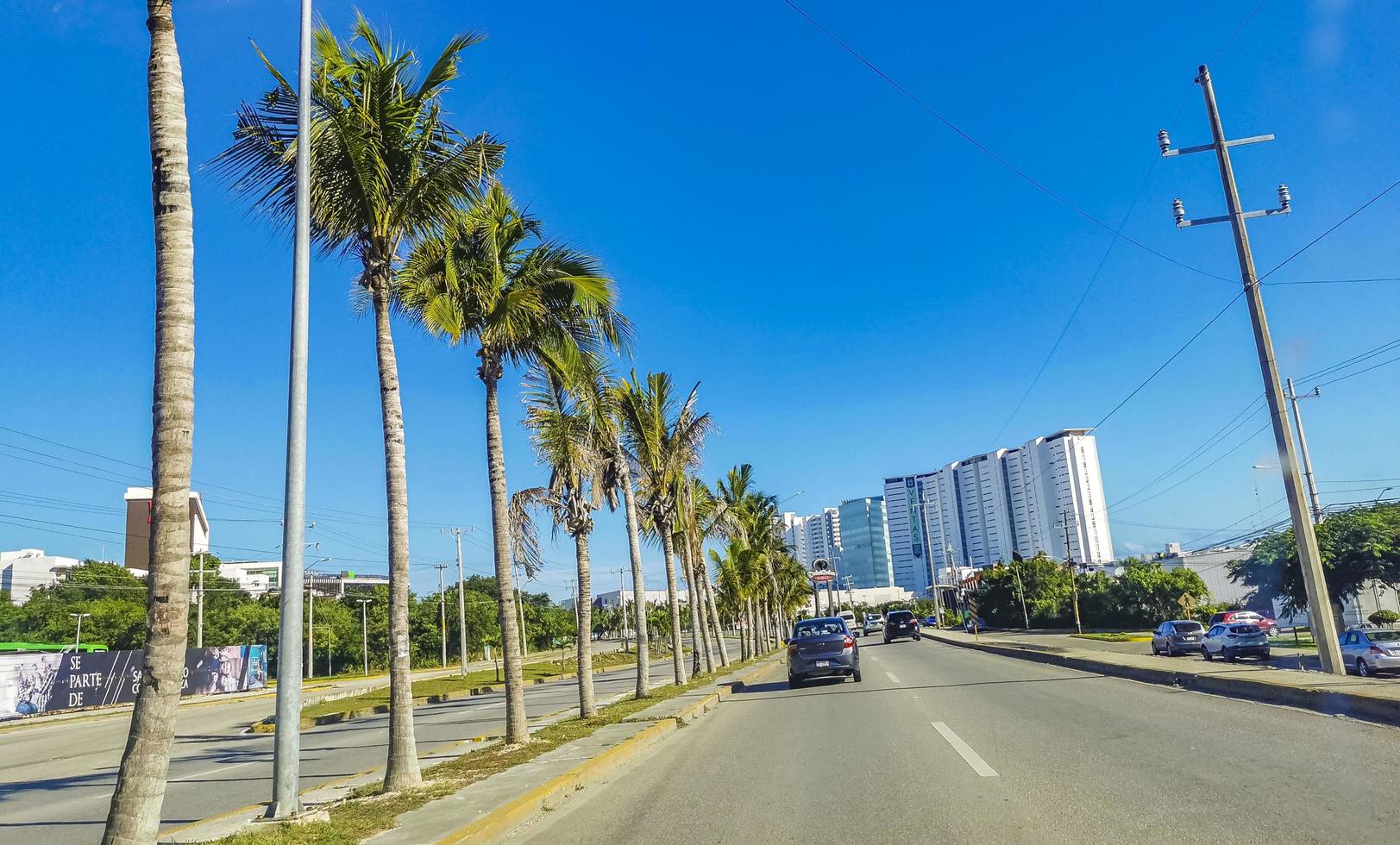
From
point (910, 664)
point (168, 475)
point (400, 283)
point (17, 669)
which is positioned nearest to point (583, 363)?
point (400, 283)

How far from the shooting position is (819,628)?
24.4 metres

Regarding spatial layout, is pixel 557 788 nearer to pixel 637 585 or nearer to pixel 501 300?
pixel 501 300

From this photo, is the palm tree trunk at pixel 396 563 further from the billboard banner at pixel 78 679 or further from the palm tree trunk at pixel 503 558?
the billboard banner at pixel 78 679

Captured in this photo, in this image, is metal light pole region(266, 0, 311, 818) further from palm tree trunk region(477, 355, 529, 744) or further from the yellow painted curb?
palm tree trunk region(477, 355, 529, 744)

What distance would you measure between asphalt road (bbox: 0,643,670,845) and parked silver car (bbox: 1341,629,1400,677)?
→ 67.9 feet

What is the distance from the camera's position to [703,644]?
30266 mm

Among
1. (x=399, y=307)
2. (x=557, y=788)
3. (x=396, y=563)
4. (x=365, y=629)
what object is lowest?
(x=557, y=788)

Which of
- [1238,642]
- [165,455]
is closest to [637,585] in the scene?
[165,455]

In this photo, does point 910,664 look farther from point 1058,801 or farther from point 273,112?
point 273,112

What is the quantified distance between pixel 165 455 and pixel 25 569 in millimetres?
148637

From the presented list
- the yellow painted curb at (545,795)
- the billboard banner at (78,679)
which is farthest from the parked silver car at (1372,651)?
the billboard banner at (78,679)

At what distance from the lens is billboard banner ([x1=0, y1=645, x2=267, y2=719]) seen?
125 ft

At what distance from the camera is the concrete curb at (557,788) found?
7.27 m

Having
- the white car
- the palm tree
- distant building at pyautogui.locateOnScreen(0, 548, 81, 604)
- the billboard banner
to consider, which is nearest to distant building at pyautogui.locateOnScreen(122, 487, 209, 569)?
distant building at pyautogui.locateOnScreen(0, 548, 81, 604)
